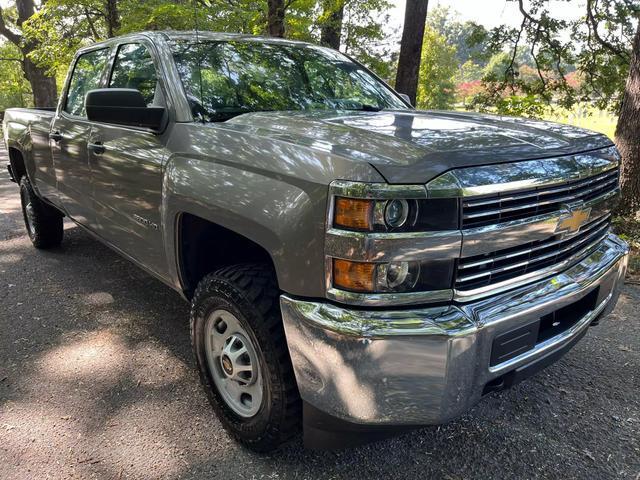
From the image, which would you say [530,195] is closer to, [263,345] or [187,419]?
[263,345]

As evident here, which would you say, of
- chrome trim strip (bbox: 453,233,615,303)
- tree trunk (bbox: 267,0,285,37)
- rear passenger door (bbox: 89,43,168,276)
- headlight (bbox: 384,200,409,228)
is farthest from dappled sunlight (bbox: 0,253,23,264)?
tree trunk (bbox: 267,0,285,37)

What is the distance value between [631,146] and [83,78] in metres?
5.33

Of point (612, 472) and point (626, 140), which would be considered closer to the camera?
point (612, 472)

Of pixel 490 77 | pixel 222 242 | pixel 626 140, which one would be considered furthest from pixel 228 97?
pixel 490 77

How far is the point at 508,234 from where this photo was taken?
184 centimetres

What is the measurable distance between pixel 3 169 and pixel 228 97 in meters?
11.0

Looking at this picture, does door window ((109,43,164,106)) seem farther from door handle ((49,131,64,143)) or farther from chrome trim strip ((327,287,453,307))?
chrome trim strip ((327,287,453,307))

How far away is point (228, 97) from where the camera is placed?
2.79 m

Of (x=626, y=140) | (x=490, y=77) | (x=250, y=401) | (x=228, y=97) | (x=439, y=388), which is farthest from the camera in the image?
(x=490, y=77)

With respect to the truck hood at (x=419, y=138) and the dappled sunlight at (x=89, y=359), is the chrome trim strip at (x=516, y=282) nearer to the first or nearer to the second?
the truck hood at (x=419, y=138)

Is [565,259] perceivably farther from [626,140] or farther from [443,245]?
[626,140]

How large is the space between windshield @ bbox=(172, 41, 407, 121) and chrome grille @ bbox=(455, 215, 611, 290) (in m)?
1.51

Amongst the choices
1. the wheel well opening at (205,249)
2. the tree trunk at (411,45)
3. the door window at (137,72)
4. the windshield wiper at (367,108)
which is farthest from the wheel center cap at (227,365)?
the tree trunk at (411,45)

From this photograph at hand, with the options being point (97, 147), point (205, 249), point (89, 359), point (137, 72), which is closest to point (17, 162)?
point (97, 147)
